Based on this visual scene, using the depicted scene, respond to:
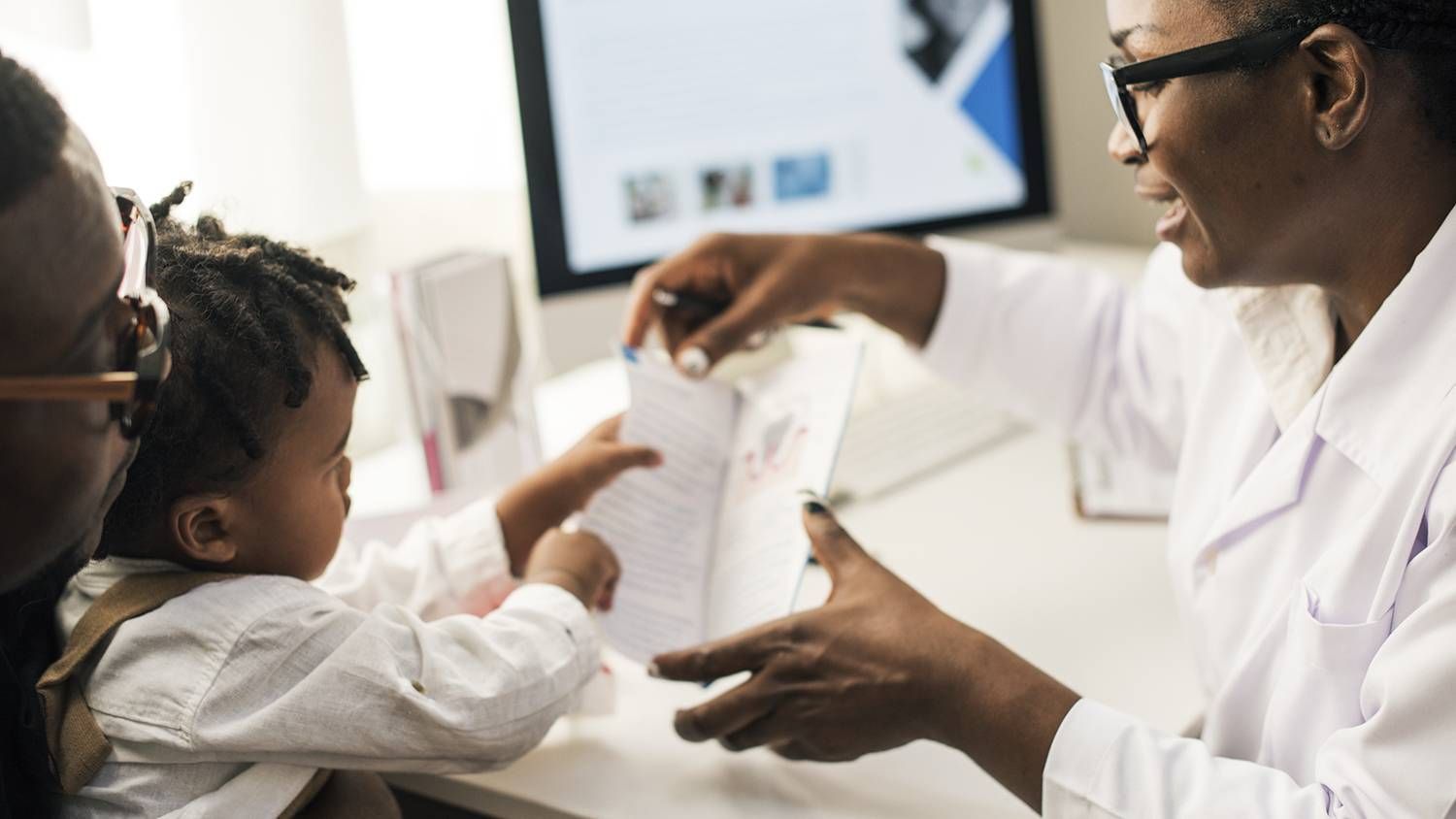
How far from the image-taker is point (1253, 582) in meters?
0.87

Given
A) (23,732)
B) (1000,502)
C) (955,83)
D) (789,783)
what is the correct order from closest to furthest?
(23,732) < (789,783) < (1000,502) < (955,83)

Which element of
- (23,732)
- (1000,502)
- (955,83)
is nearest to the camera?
(23,732)

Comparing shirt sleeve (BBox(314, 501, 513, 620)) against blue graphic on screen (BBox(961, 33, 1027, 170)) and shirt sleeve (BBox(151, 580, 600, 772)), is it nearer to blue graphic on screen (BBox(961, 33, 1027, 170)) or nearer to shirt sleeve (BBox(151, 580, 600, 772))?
shirt sleeve (BBox(151, 580, 600, 772))

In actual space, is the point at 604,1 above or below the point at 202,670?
above

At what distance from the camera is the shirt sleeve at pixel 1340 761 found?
0.66 metres

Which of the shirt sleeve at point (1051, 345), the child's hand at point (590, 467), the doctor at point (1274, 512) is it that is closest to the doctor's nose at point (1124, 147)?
the doctor at point (1274, 512)

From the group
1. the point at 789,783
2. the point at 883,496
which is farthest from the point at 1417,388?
the point at 883,496

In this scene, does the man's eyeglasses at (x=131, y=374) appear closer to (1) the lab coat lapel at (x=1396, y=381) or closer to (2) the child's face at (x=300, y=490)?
(2) the child's face at (x=300, y=490)

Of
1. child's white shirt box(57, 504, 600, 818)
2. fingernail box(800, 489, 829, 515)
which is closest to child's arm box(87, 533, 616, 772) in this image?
child's white shirt box(57, 504, 600, 818)

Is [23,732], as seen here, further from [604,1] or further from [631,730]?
[604,1]

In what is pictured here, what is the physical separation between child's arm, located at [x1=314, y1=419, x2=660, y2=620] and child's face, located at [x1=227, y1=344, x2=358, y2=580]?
0.46 ft

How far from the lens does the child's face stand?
772 mm

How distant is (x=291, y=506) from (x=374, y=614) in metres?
0.08

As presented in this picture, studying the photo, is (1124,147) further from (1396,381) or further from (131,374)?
(131,374)
